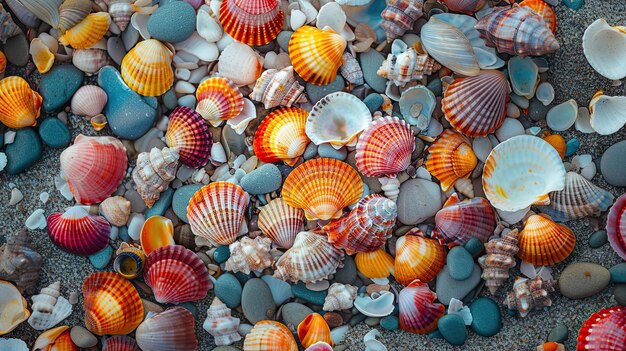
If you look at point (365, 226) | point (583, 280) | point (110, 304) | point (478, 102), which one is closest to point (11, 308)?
point (110, 304)

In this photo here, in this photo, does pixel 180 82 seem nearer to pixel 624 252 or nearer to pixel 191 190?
pixel 191 190

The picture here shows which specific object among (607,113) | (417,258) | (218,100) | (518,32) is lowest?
(417,258)

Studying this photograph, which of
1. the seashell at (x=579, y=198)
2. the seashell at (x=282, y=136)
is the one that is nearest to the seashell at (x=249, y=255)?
the seashell at (x=282, y=136)

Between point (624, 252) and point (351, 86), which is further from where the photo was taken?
point (351, 86)

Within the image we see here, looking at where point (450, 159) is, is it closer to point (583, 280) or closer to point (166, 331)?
point (583, 280)

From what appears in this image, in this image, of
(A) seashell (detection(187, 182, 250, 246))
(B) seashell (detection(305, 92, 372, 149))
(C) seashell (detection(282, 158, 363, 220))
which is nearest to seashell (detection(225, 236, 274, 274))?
(A) seashell (detection(187, 182, 250, 246))

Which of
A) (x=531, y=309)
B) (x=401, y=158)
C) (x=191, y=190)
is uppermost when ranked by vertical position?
(x=401, y=158)

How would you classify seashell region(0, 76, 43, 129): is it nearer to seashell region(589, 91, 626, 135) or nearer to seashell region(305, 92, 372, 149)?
seashell region(305, 92, 372, 149)

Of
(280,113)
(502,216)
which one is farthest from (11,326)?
(502,216)
